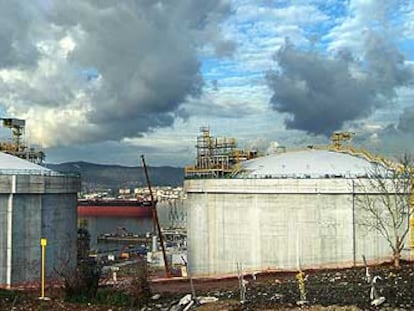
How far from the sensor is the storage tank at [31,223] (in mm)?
25484

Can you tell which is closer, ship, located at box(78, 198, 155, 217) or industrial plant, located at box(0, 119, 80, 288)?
industrial plant, located at box(0, 119, 80, 288)

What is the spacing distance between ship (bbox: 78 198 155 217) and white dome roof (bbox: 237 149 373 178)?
120m

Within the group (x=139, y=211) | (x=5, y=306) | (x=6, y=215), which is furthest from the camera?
(x=139, y=211)

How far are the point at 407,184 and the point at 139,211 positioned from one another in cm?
13143

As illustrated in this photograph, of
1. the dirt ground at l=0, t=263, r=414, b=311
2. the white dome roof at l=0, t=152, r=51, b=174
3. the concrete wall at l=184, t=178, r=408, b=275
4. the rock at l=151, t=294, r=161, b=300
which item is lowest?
the rock at l=151, t=294, r=161, b=300

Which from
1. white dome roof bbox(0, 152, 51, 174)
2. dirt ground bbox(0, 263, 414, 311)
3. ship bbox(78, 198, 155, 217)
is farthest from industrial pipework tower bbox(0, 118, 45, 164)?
ship bbox(78, 198, 155, 217)

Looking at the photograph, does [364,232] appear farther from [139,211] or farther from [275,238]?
[139,211]

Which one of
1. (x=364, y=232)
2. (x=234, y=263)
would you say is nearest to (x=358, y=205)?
(x=364, y=232)

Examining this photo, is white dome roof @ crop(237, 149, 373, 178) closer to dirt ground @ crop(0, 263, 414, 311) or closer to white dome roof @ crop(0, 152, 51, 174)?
dirt ground @ crop(0, 263, 414, 311)

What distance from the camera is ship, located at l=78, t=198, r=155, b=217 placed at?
153 metres

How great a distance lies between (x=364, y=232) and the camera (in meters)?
27.5

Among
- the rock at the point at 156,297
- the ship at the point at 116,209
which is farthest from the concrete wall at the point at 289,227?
the ship at the point at 116,209

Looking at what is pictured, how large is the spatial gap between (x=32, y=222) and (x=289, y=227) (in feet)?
38.3

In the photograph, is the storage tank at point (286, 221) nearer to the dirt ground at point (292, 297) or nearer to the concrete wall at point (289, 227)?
the concrete wall at point (289, 227)
